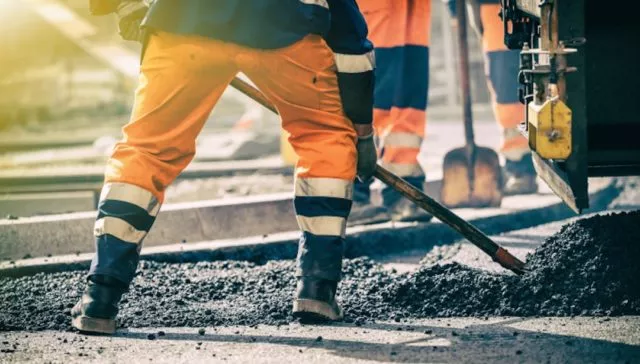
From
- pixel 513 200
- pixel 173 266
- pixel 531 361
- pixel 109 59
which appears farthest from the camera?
pixel 109 59

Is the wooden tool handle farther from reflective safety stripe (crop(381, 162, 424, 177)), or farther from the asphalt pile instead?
reflective safety stripe (crop(381, 162, 424, 177))

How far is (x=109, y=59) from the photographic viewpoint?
13.2 m

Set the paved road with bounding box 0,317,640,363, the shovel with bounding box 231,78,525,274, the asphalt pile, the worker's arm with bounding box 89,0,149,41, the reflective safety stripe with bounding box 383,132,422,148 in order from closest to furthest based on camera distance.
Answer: the paved road with bounding box 0,317,640,363
the asphalt pile
the worker's arm with bounding box 89,0,149,41
the shovel with bounding box 231,78,525,274
the reflective safety stripe with bounding box 383,132,422,148

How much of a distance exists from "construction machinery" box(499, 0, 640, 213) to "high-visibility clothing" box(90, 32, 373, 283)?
636 mm

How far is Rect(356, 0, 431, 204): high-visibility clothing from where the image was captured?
240 inches

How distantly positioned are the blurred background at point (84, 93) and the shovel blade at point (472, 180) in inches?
127

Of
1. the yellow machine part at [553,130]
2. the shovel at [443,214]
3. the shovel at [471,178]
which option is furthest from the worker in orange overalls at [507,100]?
the yellow machine part at [553,130]

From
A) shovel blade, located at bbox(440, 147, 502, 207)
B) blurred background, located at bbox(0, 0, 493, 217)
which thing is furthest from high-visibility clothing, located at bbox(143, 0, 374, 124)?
blurred background, located at bbox(0, 0, 493, 217)

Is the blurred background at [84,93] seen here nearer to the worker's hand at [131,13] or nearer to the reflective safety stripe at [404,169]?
the reflective safety stripe at [404,169]

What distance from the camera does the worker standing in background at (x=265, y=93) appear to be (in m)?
3.94

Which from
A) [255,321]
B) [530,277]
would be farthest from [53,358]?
[530,277]

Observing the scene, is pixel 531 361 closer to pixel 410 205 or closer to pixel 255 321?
pixel 255 321

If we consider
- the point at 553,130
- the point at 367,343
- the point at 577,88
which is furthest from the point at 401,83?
the point at 367,343

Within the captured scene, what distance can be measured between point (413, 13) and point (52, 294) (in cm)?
252
